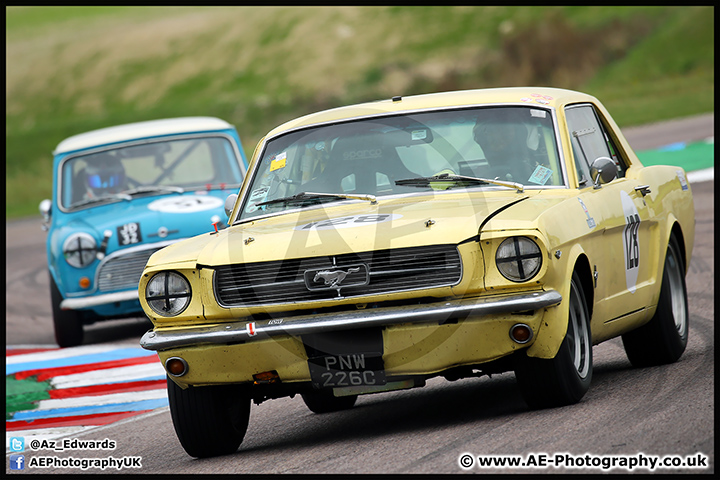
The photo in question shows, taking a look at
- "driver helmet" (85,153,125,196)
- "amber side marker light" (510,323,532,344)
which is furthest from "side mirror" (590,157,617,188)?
"driver helmet" (85,153,125,196)

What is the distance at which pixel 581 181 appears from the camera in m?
6.21

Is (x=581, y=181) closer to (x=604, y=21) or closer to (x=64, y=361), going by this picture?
(x=64, y=361)

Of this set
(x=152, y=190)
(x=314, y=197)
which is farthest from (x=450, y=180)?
(x=152, y=190)

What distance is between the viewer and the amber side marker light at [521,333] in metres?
5.12

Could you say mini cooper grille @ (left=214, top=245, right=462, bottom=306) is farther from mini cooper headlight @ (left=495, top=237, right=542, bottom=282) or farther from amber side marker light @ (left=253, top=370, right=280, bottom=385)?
amber side marker light @ (left=253, top=370, right=280, bottom=385)

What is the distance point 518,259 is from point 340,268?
806 millimetres

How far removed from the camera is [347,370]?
5262 mm

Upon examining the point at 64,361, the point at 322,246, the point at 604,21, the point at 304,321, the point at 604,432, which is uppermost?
the point at 604,21

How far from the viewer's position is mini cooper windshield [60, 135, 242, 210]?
11.6 meters

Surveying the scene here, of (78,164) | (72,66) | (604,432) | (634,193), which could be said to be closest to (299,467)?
(604,432)

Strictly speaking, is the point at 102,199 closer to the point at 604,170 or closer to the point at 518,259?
the point at 604,170

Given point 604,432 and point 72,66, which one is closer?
point 604,432

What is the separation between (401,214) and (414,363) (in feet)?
2.53

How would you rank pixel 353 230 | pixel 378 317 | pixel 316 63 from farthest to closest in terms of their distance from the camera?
pixel 316 63 < pixel 353 230 < pixel 378 317
